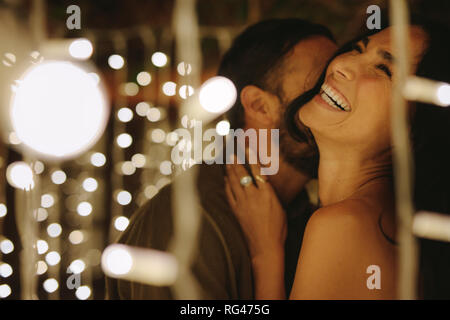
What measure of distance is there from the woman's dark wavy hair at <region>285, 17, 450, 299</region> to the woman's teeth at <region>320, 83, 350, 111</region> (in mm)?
118

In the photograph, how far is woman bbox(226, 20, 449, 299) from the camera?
85 cm

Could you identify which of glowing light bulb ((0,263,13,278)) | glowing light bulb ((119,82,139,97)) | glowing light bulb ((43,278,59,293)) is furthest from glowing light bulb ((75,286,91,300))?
glowing light bulb ((119,82,139,97))

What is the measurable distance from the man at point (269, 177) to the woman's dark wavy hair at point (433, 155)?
0.13 meters

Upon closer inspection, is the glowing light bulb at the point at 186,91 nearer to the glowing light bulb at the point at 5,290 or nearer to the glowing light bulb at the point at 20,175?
the glowing light bulb at the point at 20,175

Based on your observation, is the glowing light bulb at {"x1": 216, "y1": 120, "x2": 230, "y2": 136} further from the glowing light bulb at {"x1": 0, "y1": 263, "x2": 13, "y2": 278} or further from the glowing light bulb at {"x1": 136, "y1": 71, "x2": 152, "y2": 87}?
the glowing light bulb at {"x1": 0, "y1": 263, "x2": 13, "y2": 278}

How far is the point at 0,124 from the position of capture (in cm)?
160

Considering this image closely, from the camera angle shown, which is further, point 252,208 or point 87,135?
point 87,135

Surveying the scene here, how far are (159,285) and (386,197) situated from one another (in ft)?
2.09

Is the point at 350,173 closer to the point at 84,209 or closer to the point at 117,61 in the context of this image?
the point at 117,61

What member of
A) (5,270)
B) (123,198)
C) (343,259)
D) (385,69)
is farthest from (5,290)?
(385,69)

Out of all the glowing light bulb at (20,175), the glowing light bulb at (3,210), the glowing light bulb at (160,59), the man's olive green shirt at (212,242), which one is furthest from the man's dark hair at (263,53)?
the glowing light bulb at (3,210)

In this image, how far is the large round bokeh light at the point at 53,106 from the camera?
117cm

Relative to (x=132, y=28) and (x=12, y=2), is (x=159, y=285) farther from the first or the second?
(x=12, y=2)
